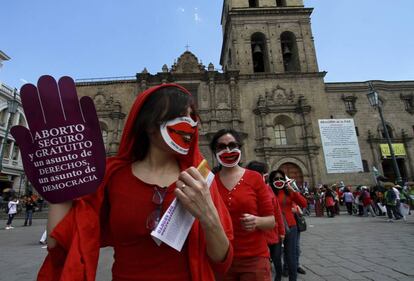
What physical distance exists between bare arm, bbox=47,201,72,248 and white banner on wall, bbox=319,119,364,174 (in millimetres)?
21651

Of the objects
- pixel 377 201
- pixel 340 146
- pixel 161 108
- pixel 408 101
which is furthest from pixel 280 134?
pixel 161 108

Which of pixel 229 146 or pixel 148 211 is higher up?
pixel 229 146

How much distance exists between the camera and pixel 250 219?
7.09 ft

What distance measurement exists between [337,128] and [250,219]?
2180 cm

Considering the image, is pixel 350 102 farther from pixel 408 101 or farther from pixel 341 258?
pixel 341 258

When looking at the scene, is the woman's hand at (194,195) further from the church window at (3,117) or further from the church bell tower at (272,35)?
the church window at (3,117)

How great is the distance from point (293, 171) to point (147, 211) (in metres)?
20.9

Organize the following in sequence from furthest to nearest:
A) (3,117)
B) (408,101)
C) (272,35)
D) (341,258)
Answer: (3,117) → (408,101) → (272,35) → (341,258)

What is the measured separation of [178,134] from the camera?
1.28 m

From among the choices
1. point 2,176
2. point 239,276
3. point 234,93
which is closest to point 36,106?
point 239,276

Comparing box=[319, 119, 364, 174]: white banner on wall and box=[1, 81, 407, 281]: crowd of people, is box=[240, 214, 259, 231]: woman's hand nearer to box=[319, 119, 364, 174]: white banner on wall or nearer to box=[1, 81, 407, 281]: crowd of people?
box=[1, 81, 407, 281]: crowd of people

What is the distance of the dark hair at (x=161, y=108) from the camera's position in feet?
4.29

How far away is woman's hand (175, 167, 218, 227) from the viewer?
3.42ft

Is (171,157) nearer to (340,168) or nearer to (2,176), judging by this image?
(340,168)
